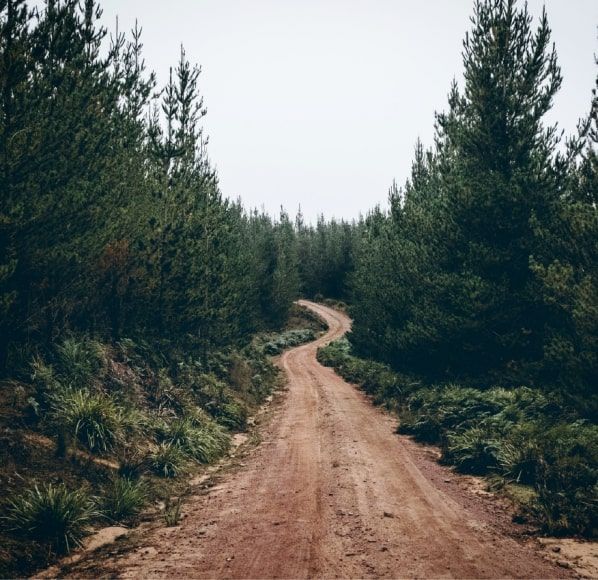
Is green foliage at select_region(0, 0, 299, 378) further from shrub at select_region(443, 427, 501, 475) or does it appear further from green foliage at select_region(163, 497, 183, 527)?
shrub at select_region(443, 427, 501, 475)

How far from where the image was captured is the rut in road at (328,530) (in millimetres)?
5656

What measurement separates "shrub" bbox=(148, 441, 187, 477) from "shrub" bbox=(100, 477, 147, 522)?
1289mm

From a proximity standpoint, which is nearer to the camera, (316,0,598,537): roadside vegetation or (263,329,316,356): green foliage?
(316,0,598,537): roadside vegetation

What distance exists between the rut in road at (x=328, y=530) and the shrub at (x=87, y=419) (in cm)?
240

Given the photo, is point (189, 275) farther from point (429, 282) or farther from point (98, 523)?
point (98, 523)

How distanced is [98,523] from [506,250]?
1363cm

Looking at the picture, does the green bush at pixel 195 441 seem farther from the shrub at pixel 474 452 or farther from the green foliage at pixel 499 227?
the green foliage at pixel 499 227

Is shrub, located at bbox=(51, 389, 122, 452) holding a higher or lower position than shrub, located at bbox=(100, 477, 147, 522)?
higher

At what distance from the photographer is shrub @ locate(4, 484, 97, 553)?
6.12 metres

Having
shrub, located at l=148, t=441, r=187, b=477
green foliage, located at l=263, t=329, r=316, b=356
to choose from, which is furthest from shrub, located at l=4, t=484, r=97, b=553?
green foliage, located at l=263, t=329, r=316, b=356

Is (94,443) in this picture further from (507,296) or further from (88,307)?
(507,296)

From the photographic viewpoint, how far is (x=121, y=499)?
7551 mm

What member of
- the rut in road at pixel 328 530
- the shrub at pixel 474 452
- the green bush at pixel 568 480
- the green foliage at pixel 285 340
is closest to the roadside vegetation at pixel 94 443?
the rut in road at pixel 328 530

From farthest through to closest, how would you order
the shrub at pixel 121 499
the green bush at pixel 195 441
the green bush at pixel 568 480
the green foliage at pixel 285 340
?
1. the green foliage at pixel 285 340
2. the green bush at pixel 195 441
3. the shrub at pixel 121 499
4. the green bush at pixel 568 480
